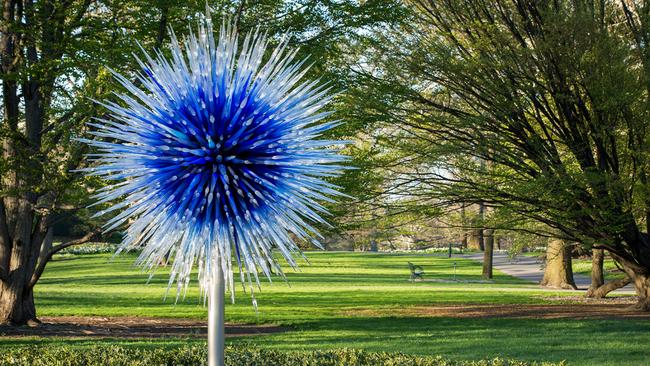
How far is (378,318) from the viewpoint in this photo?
16.8 m

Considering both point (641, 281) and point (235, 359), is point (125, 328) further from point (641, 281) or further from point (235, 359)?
point (641, 281)

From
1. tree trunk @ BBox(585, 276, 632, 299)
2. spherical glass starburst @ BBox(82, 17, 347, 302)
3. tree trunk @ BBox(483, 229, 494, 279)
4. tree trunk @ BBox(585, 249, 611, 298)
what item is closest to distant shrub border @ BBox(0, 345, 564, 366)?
spherical glass starburst @ BBox(82, 17, 347, 302)

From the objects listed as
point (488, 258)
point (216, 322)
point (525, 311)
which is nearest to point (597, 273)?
point (525, 311)

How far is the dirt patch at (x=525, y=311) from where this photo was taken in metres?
16.3

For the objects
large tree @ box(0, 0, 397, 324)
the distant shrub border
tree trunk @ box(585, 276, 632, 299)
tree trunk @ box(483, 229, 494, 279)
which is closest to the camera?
the distant shrub border

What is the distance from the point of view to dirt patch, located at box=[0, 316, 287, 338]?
14.0 m

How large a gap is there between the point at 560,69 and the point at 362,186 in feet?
15.0

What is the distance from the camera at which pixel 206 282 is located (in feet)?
12.8

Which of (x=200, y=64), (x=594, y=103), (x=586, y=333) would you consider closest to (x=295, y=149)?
(x=200, y=64)

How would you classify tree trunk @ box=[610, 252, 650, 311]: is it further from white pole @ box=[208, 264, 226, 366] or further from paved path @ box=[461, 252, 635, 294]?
white pole @ box=[208, 264, 226, 366]

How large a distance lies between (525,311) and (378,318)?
361 cm

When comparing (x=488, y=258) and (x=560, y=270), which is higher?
(x=488, y=258)

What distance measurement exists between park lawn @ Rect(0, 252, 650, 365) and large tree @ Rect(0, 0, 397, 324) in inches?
102

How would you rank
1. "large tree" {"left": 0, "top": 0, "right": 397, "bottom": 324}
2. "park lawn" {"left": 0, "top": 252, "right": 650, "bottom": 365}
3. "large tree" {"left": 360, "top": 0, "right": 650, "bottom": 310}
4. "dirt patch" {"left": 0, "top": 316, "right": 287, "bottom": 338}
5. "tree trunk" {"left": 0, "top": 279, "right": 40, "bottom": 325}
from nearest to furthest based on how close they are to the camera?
"park lawn" {"left": 0, "top": 252, "right": 650, "bottom": 365}, "large tree" {"left": 0, "top": 0, "right": 397, "bottom": 324}, "dirt patch" {"left": 0, "top": 316, "right": 287, "bottom": 338}, "large tree" {"left": 360, "top": 0, "right": 650, "bottom": 310}, "tree trunk" {"left": 0, "top": 279, "right": 40, "bottom": 325}
